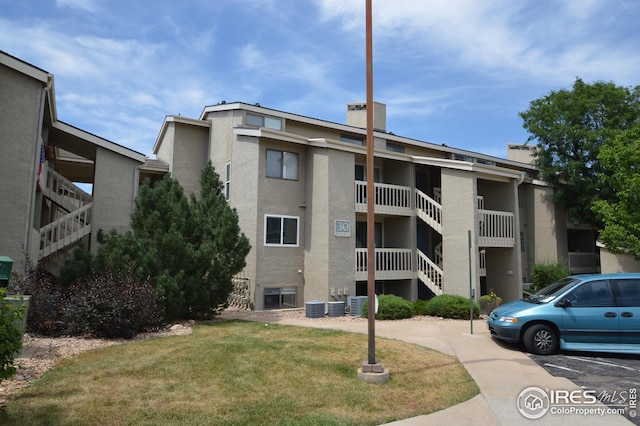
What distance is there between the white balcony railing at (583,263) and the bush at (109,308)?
23.5 m

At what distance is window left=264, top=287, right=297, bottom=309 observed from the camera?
52.5 ft

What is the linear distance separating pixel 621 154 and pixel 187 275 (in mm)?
17522

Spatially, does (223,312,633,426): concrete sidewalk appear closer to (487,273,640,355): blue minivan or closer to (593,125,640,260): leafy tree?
(487,273,640,355): blue minivan

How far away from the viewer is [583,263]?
26.0 m

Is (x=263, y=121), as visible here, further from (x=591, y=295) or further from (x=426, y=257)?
(x=591, y=295)

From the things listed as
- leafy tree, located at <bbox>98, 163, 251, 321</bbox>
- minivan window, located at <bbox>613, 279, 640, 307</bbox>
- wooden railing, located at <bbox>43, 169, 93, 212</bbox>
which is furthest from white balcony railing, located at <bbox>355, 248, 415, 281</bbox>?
wooden railing, located at <bbox>43, 169, 93, 212</bbox>

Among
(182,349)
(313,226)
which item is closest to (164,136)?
(313,226)

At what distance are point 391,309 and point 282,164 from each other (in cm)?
662

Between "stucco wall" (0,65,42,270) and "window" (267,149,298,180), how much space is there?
7.22 metres

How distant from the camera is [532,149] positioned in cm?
3028

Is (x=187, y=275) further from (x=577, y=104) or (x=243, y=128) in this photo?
(x=577, y=104)

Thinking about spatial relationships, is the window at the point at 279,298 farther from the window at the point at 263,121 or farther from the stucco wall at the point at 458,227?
the window at the point at 263,121

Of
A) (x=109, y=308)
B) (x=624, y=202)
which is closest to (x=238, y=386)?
(x=109, y=308)

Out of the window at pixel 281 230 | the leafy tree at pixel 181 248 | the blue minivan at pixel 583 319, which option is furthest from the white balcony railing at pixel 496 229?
the leafy tree at pixel 181 248
